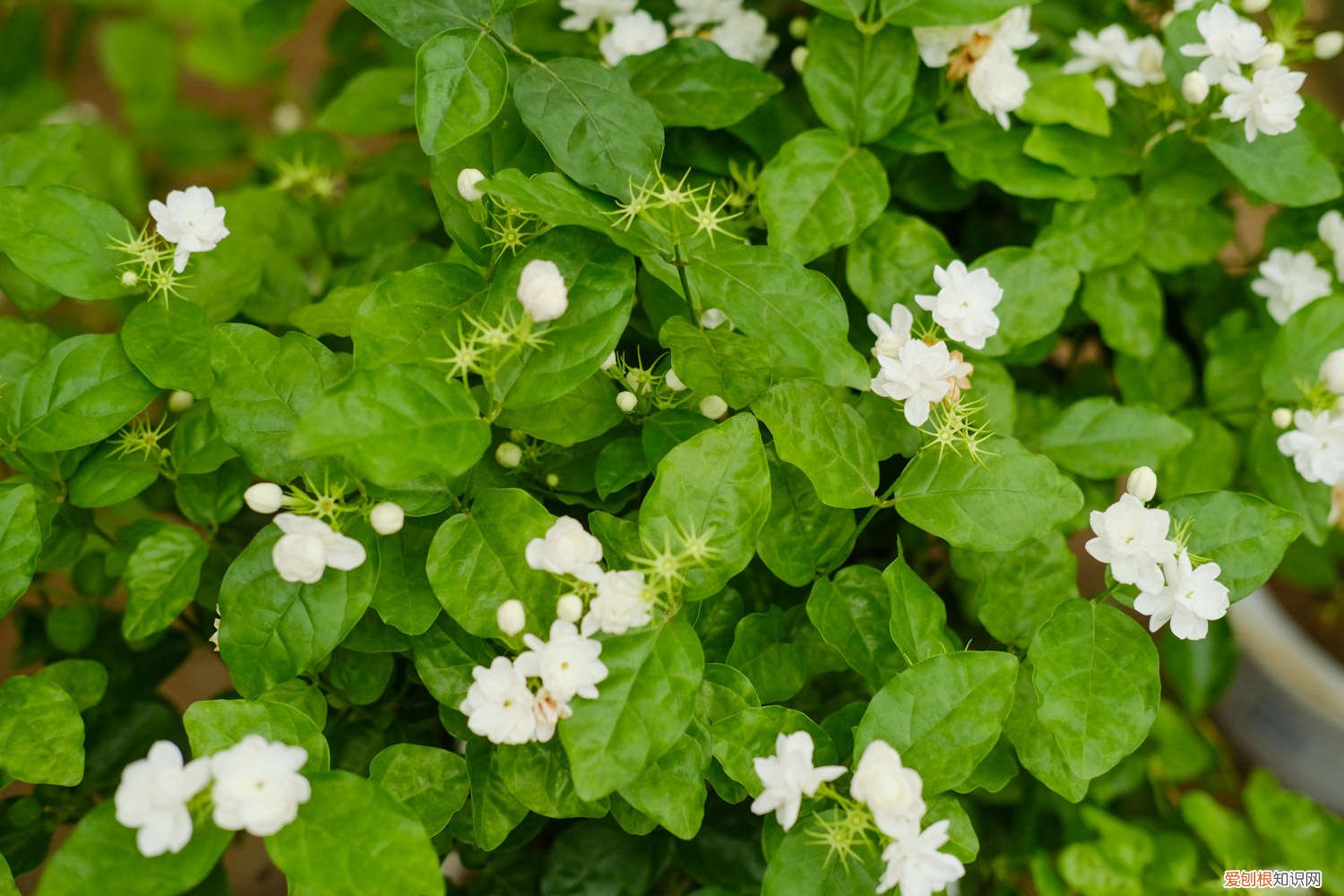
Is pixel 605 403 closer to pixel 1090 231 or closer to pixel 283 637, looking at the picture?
pixel 283 637

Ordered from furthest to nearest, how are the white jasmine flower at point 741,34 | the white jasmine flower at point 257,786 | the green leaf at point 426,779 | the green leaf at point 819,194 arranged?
the white jasmine flower at point 741,34 < the green leaf at point 819,194 < the green leaf at point 426,779 < the white jasmine flower at point 257,786

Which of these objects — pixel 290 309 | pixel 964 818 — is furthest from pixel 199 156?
pixel 964 818

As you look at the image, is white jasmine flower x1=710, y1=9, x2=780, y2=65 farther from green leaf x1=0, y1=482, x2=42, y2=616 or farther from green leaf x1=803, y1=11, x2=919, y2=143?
green leaf x1=0, y1=482, x2=42, y2=616

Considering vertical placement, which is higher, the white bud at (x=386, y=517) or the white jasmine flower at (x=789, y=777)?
the white bud at (x=386, y=517)

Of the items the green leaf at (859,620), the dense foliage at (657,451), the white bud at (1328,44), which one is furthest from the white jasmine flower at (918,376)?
the white bud at (1328,44)

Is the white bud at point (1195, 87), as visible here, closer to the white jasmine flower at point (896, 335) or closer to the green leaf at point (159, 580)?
the white jasmine flower at point (896, 335)

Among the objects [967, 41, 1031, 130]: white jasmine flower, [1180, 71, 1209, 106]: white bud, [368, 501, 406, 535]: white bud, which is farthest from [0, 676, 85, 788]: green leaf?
[1180, 71, 1209, 106]: white bud
